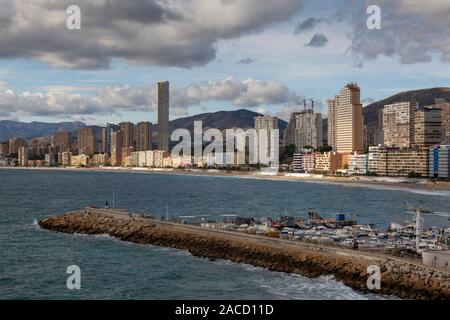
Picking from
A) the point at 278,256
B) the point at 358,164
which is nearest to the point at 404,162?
the point at 358,164

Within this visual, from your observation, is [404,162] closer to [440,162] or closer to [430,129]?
[440,162]

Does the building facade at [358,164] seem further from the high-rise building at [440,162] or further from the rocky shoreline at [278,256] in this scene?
the rocky shoreline at [278,256]

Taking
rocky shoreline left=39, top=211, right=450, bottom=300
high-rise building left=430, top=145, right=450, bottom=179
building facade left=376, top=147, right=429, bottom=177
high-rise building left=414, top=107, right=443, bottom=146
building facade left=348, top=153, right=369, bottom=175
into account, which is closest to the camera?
rocky shoreline left=39, top=211, right=450, bottom=300

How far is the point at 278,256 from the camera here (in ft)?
121

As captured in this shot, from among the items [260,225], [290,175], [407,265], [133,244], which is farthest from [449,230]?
[290,175]

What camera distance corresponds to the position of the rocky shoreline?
95.1ft

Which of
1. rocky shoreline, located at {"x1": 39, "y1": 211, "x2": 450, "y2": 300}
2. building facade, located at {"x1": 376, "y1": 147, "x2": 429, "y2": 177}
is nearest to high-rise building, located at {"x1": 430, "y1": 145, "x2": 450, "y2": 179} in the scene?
building facade, located at {"x1": 376, "y1": 147, "x2": 429, "y2": 177}

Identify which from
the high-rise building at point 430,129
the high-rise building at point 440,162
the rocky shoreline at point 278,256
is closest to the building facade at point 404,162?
the high-rise building at point 440,162

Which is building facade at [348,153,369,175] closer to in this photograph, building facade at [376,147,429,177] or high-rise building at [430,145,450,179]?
building facade at [376,147,429,177]

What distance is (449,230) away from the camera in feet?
162
